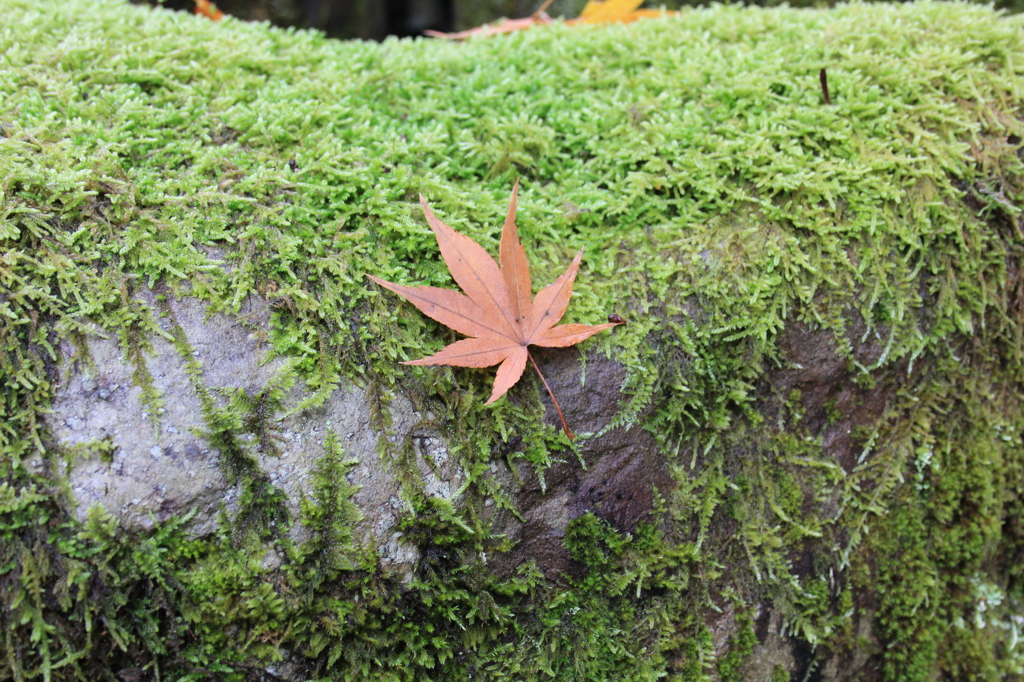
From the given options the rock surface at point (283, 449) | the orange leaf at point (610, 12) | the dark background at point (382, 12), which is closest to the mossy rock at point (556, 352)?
the rock surface at point (283, 449)

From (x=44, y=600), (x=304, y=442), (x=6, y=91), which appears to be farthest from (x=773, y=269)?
(x=6, y=91)

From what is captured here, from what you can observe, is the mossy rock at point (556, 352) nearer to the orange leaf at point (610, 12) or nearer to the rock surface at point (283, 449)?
the rock surface at point (283, 449)

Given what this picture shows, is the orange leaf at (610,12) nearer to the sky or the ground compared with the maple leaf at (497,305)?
nearer to the sky

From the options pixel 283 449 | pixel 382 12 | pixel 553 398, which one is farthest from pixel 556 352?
pixel 382 12

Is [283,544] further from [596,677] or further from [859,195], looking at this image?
[859,195]

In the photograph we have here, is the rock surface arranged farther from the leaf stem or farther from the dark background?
the dark background

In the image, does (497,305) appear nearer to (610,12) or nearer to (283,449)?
(283,449)

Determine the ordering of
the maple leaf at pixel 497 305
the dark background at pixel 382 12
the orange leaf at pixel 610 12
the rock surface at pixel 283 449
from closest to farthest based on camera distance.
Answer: the rock surface at pixel 283 449 < the maple leaf at pixel 497 305 < the orange leaf at pixel 610 12 < the dark background at pixel 382 12
